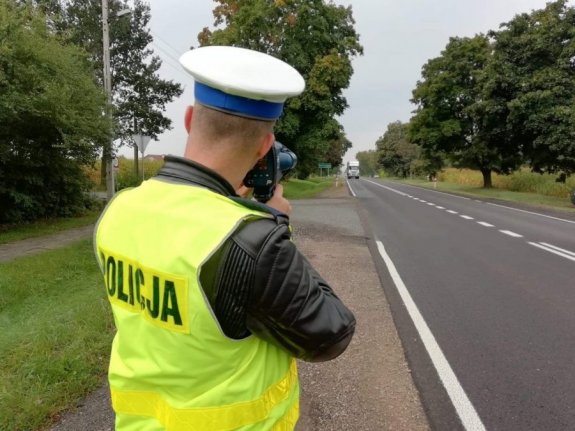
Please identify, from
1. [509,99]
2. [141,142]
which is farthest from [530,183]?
[141,142]

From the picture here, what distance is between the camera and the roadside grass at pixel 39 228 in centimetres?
1133

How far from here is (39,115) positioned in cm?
1074

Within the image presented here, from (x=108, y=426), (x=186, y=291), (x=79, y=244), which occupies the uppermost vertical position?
(x=186, y=291)

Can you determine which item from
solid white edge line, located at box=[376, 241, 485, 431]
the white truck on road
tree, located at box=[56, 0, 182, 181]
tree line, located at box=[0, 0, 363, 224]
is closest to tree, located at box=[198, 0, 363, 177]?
tree line, located at box=[0, 0, 363, 224]

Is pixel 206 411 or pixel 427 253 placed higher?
pixel 206 411

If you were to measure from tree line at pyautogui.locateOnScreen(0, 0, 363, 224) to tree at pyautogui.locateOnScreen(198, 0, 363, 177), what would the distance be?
55 millimetres

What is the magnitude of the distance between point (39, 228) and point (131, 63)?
81.3 ft

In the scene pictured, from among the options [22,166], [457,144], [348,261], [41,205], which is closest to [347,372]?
[348,261]

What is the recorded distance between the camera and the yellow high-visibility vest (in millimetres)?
1104

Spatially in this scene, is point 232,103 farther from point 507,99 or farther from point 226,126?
point 507,99

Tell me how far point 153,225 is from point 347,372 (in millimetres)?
3220

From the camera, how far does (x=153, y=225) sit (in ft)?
3.85

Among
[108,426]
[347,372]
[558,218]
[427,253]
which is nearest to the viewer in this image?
[108,426]

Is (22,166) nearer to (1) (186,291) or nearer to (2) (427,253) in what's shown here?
(2) (427,253)
